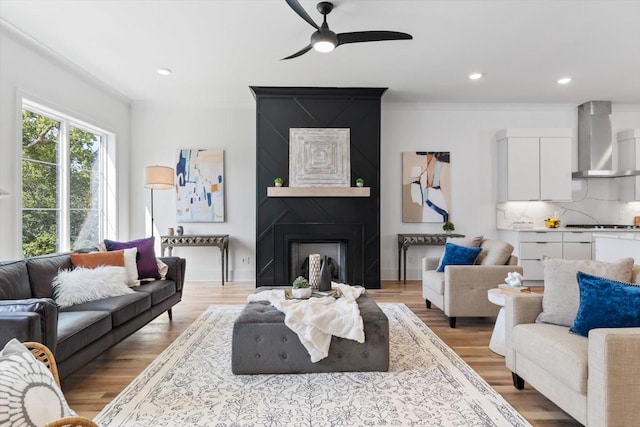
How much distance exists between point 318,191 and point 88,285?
307 cm

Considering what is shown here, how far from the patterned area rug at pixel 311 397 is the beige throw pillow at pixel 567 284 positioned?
595mm

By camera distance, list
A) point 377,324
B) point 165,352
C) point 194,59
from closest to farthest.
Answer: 1. point 377,324
2. point 165,352
3. point 194,59

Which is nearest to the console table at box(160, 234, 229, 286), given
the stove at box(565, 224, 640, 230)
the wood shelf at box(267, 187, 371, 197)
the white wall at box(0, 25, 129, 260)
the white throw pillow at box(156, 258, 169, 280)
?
the wood shelf at box(267, 187, 371, 197)

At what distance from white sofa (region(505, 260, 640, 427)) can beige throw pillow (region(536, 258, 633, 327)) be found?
59mm

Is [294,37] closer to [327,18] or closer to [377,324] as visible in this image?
[327,18]

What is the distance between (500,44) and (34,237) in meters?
5.39

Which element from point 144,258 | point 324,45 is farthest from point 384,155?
point 144,258

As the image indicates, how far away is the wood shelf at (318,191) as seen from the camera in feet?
16.9

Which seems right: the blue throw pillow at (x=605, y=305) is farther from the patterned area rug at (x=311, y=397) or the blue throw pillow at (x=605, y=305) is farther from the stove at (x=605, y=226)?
the stove at (x=605, y=226)

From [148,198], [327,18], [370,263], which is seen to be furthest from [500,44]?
[148,198]

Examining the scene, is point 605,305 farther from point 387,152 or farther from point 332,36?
point 387,152

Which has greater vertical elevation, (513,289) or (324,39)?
(324,39)

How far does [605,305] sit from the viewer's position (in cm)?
186

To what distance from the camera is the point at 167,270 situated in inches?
150
